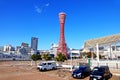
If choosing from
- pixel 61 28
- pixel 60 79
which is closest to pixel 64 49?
pixel 61 28

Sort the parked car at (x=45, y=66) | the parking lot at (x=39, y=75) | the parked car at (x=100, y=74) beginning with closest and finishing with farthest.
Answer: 1. the parked car at (x=100, y=74)
2. the parking lot at (x=39, y=75)
3. the parked car at (x=45, y=66)

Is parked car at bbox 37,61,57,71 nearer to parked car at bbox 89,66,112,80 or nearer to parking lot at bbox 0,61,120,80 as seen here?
parking lot at bbox 0,61,120,80

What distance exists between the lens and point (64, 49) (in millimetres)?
95438

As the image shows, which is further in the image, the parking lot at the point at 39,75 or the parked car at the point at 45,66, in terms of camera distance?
the parked car at the point at 45,66

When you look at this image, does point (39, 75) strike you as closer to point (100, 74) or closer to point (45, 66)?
point (45, 66)

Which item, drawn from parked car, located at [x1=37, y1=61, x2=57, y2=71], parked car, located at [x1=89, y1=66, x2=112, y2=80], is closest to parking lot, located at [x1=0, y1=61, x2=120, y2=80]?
parked car, located at [x1=89, y1=66, x2=112, y2=80]


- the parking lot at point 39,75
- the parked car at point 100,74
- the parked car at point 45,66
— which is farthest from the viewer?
the parked car at point 45,66

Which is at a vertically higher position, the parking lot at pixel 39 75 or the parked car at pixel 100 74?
the parked car at pixel 100 74

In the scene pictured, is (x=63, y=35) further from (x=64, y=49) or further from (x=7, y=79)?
(x=7, y=79)

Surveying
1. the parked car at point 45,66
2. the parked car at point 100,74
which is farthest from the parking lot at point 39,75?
the parked car at point 45,66

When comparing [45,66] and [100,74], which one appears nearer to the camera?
[100,74]

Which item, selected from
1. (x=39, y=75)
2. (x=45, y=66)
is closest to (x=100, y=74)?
(x=39, y=75)

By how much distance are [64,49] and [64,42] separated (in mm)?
4678

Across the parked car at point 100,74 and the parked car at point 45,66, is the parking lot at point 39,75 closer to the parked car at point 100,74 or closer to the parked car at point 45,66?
the parked car at point 100,74
